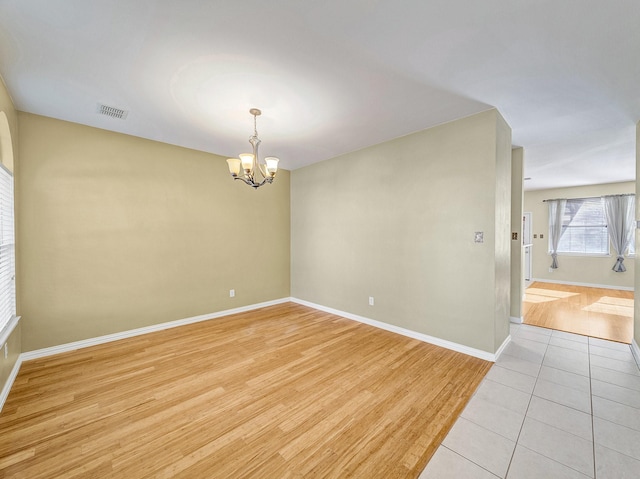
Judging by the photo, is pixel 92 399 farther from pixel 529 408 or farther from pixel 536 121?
pixel 536 121

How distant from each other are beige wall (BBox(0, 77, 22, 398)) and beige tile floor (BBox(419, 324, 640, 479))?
348 centimetres

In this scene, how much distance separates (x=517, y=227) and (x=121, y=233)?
18.8 ft

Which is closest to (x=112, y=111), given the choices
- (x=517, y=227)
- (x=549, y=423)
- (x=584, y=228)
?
(x=549, y=423)

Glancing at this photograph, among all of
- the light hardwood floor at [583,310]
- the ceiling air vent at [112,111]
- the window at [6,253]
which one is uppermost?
the ceiling air vent at [112,111]

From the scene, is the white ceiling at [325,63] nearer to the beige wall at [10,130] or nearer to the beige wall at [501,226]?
the beige wall at [10,130]

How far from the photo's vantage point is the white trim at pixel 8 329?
224 centimetres

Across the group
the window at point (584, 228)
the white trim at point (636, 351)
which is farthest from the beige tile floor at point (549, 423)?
the window at point (584, 228)

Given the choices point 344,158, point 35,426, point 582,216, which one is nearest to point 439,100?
point 344,158

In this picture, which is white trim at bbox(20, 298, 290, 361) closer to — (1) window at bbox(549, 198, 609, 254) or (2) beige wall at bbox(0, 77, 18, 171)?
(2) beige wall at bbox(0, 77, 18, 171)

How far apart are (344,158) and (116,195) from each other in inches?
133

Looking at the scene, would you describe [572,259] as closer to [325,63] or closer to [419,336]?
[419,336]

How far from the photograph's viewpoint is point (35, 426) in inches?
75.6

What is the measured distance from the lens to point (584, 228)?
702 cm

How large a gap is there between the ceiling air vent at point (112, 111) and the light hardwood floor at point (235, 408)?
2.77 metres
